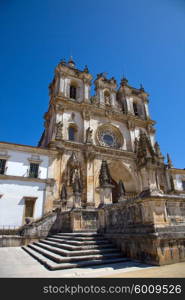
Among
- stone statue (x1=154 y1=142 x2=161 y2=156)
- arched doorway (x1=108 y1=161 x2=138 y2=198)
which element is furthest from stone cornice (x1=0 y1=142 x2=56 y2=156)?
stone statue (x1=154 y1=142 x2=161 y2=156)

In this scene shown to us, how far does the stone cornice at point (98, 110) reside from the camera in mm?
24609

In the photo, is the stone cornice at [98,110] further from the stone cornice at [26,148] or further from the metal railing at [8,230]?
the metal railing at [8,230]

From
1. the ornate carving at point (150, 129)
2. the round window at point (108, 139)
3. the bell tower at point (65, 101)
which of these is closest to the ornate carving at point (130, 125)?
the ornate carving at point (150, 129)

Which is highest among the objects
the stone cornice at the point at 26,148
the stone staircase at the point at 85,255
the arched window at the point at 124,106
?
the arched window at the point at 124,106

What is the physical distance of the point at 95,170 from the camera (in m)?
22.3

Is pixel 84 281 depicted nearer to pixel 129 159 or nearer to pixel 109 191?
pixel 109 191

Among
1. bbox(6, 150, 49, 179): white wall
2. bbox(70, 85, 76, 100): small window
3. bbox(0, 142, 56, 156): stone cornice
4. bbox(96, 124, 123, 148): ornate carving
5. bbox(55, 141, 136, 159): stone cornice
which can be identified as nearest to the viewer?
bbox(6, 150, 49, 179): white wall

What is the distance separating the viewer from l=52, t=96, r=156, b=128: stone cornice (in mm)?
24609

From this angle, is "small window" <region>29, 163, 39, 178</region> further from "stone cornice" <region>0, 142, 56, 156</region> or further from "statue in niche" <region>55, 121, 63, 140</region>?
"statue in niche" <region>55, 121, 63, 140</region>

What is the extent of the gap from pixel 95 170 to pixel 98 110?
9908 mm

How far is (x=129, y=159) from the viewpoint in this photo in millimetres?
25531

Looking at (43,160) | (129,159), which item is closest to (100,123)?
(129,159)

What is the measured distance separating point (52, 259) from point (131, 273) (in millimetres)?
3298

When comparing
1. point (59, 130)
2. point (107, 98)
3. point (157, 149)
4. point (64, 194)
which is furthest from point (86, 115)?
point (157, 149)
